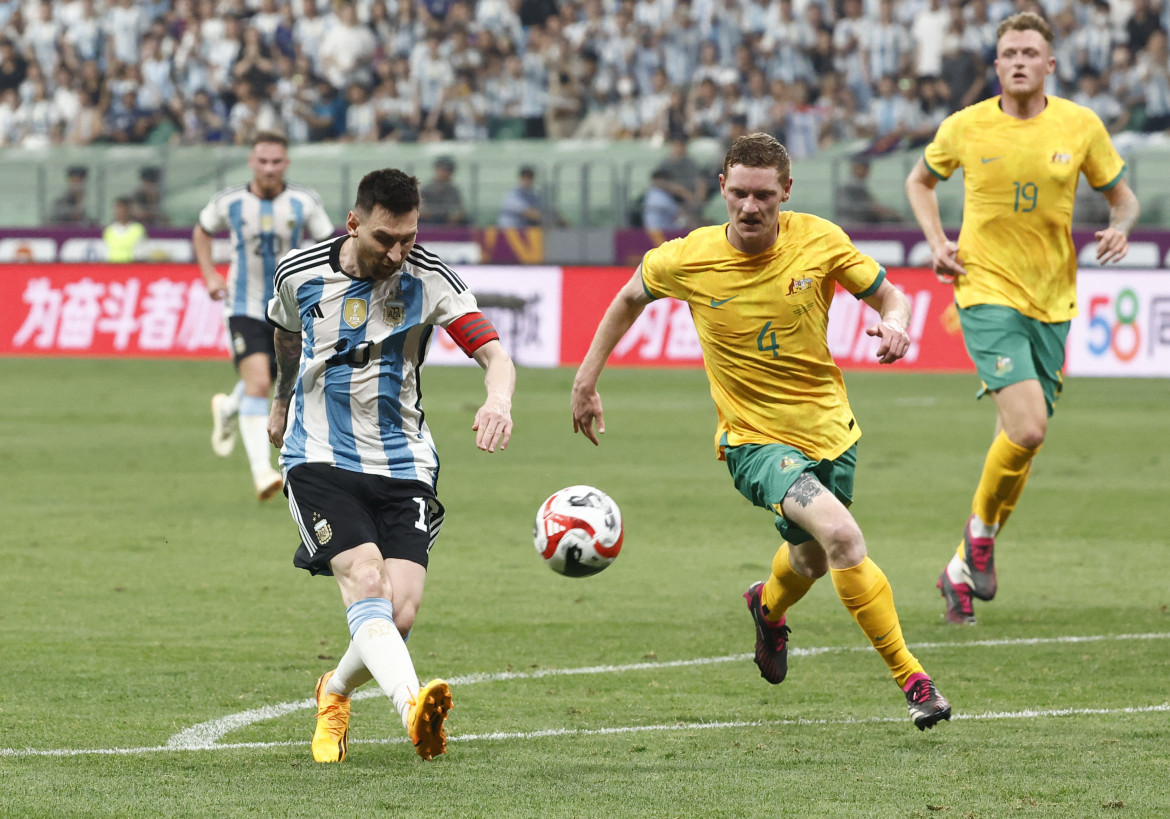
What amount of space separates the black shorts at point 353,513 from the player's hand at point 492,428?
530 mm

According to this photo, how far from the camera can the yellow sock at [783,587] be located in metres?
6.30

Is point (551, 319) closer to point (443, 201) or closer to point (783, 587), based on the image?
point (443, 201)

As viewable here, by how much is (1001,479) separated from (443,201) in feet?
54.6

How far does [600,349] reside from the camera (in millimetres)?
6039

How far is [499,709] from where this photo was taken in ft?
19.5

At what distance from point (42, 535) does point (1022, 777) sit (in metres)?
6.55

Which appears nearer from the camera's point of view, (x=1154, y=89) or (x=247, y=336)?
(x=247, y=336)

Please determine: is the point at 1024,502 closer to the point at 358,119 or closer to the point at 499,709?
the point at 499,709

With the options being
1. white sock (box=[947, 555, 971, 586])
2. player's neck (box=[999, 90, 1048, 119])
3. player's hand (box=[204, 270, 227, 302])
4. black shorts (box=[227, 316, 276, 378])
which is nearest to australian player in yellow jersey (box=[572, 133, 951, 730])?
white sock (box=[947, 555, 971, 586])

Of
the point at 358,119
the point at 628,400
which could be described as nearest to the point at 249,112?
the point at 358,119

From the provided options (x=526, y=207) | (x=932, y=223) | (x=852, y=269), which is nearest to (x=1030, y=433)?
(x=932, y=223)

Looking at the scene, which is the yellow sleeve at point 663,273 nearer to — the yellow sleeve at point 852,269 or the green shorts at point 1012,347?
the yellow sleeve at point 852,269

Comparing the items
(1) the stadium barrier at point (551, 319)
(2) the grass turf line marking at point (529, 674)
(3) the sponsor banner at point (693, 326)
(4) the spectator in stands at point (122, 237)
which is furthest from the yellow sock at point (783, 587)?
(4) the spectator in stands at point (122, 237)

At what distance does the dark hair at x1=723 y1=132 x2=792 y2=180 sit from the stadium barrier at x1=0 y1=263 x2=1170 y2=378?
13.3 metres
